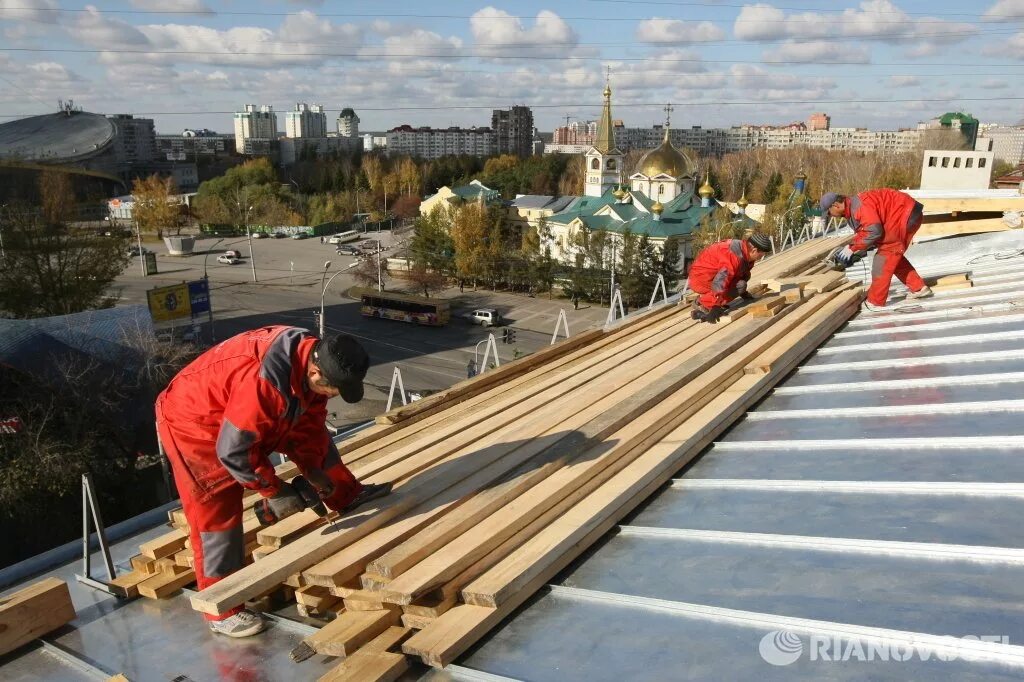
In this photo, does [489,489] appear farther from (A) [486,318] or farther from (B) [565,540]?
(A) [486,318]

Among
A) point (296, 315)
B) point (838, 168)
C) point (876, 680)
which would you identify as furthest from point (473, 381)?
point (838, 168)

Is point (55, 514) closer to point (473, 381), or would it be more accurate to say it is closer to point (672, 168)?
point (473, 381)

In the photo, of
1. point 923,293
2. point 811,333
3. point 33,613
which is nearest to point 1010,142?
point 923,293

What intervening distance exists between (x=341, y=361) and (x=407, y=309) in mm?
33266

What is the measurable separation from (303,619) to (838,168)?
6745cm

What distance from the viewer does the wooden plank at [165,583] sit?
333 centimetres

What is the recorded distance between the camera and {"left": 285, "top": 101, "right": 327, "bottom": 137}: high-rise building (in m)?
170

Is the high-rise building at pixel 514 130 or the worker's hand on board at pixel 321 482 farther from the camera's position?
the high-rise building at pixel 514 130

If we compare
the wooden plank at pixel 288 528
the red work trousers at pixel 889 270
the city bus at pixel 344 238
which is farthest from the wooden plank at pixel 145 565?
the city bus at pixel 344 238

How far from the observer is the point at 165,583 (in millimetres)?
3352

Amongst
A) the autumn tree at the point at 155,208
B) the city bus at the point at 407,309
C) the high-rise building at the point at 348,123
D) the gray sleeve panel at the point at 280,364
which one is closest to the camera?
the gray sleeve panel at the point at 280,364

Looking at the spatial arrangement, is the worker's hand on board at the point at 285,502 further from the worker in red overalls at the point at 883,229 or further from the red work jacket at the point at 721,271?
→ the worker in red overalls at the point at 883,229

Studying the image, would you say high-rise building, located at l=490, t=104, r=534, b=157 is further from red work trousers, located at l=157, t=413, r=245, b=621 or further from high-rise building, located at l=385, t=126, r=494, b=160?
red work trousers, located at l=157, t=413, r=245, b=621

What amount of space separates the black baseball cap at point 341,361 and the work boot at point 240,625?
106 cm
